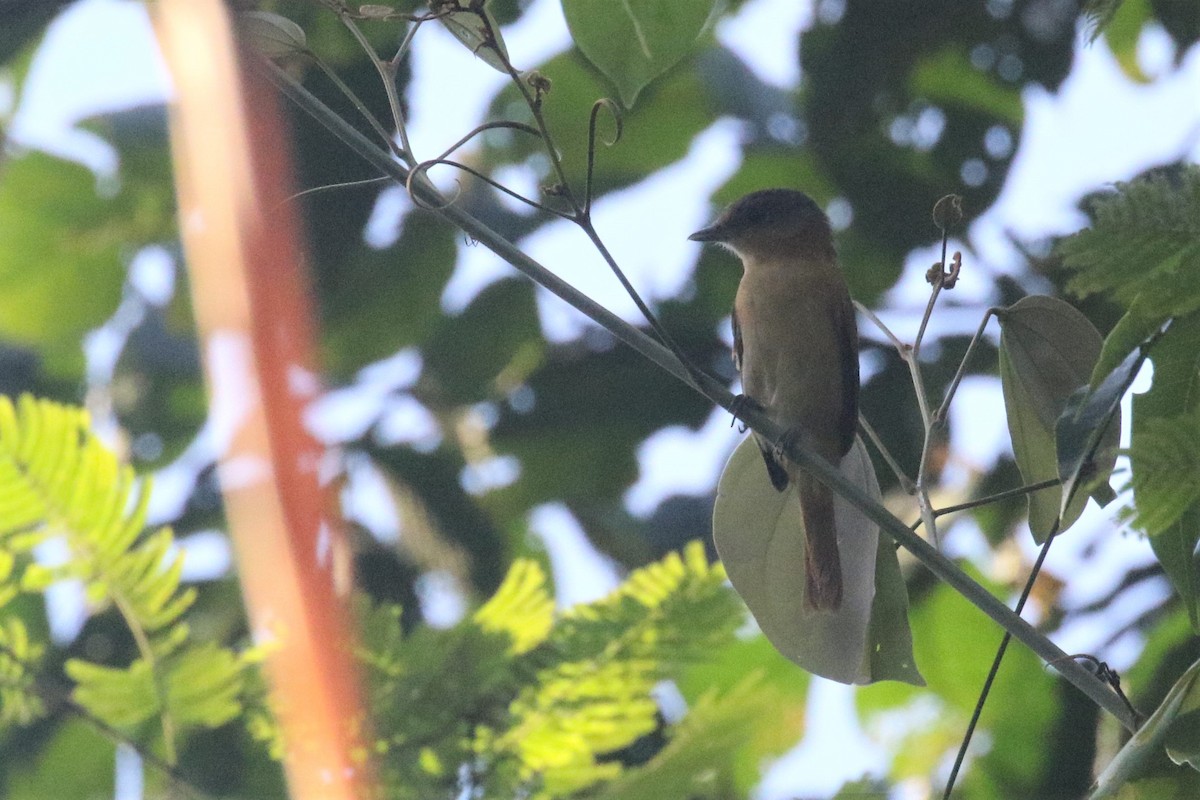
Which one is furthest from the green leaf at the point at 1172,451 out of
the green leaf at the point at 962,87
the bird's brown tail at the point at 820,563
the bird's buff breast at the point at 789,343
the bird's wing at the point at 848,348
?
the green leaf at the point at 962,87

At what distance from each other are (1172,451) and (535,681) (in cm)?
96

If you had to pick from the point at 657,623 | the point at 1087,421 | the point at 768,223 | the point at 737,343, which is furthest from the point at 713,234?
the point at 1087,421

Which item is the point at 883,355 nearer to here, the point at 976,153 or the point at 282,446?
the point at 976,153

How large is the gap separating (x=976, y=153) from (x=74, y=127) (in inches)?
91.1

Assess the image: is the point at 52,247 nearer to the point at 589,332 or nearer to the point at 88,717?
the point at 589,332

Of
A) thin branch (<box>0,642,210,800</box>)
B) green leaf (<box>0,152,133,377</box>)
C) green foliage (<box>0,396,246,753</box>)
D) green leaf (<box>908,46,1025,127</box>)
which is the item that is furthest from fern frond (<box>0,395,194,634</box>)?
green leaf (<box>908,46,1025,127</box>)

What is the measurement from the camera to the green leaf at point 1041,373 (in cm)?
123

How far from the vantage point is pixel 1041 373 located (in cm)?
125

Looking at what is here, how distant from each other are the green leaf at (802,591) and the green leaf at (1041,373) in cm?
17

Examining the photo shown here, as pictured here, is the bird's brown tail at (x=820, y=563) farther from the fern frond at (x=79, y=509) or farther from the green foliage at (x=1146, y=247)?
the fern frond at (x=79, y=509)

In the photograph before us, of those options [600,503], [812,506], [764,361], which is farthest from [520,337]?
[812,506]

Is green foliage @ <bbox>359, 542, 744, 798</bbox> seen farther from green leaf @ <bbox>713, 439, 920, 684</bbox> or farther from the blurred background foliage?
the blurred background foliage

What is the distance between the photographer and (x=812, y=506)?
163 cm

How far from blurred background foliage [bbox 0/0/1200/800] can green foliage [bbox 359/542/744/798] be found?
3.06ft
